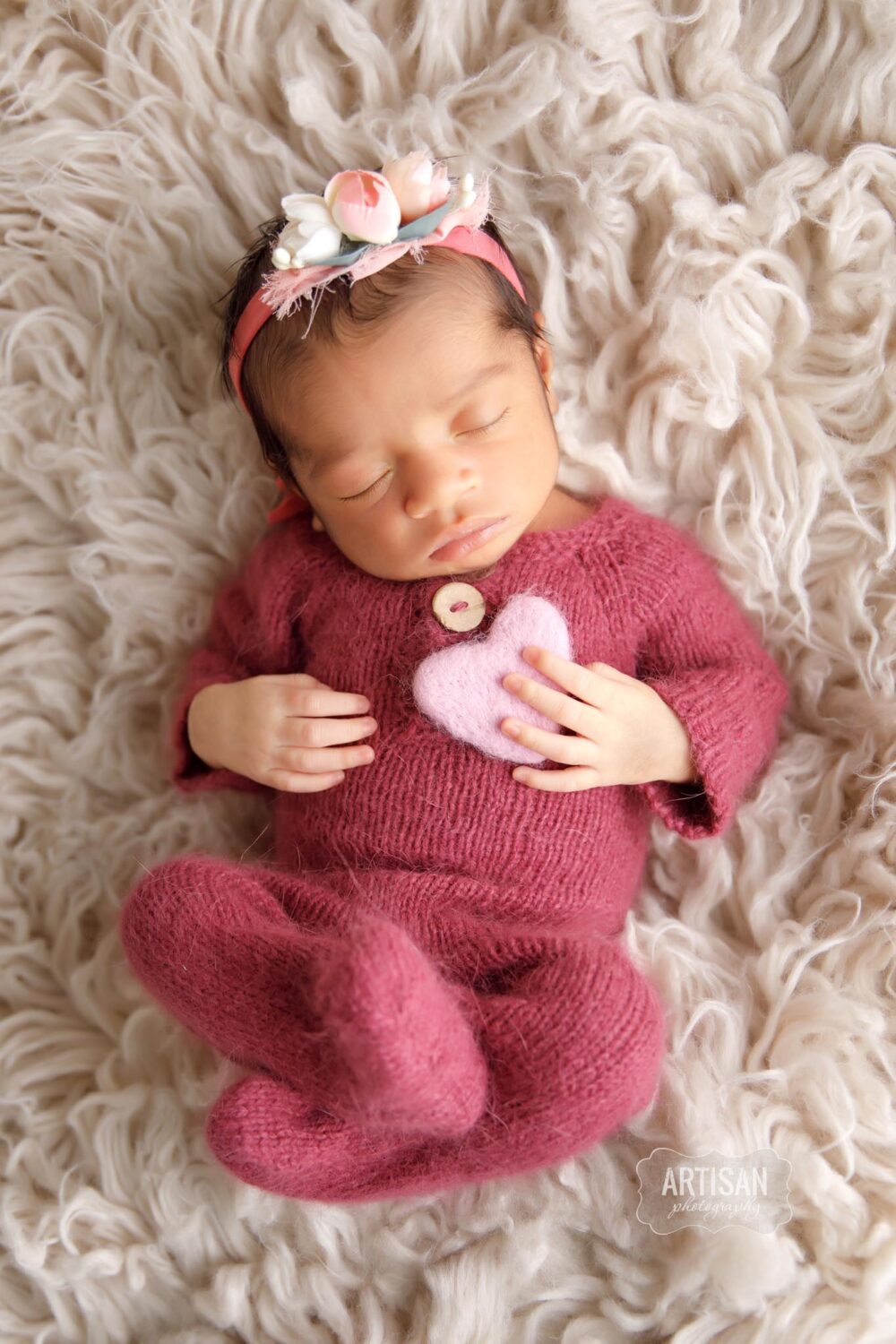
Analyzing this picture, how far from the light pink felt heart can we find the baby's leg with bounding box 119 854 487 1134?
21 centimetres

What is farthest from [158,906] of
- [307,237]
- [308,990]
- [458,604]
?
[307,237]

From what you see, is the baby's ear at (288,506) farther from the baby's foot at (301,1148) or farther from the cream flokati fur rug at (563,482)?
the baby's foot at (301,1148)

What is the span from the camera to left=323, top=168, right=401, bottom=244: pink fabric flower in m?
1.12

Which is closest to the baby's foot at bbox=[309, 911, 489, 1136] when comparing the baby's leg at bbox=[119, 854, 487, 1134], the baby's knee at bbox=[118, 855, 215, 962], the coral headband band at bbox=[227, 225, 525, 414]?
the baby's leg at bbox=[119, 854, 487, 1134]

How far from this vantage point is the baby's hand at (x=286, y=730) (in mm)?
1195

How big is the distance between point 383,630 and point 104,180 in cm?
65

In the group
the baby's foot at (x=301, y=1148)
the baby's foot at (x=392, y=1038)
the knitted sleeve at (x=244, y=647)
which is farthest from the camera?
the knitted sleeve at (x=244, y=647)

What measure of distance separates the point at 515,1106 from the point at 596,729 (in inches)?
13.9

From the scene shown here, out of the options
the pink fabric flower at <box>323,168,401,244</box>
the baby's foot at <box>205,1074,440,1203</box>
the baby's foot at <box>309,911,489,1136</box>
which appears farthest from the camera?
the pink fabric flower at <box>323,168,401,244</box>

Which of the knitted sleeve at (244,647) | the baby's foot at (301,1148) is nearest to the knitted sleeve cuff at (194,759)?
the knitted sleeve at (244,647)

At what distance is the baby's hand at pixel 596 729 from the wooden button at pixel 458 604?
0.27 feet

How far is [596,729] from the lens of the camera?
1.13 metres

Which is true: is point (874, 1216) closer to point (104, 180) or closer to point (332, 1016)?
point (332, 1016)

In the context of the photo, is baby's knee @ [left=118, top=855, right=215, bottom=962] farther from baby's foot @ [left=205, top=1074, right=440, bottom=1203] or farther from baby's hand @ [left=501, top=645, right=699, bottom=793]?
baby's hand @ [left=501, top=645, right=699, bottom=793]
